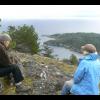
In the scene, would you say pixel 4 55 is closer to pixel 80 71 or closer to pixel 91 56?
pixel 80 71

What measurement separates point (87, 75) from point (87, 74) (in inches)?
0.6

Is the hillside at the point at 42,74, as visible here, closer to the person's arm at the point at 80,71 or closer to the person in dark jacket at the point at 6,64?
the person in dark jacket at the point at 6,64

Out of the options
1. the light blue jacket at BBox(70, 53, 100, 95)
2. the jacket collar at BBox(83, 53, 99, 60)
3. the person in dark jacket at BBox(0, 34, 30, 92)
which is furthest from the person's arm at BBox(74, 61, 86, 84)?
the person in dark jacket at BBox(0, 34, 30, 92)

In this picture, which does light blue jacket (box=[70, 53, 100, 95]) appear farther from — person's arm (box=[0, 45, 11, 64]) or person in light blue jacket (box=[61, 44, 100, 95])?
person's arm (box=[0, 45, 11, 64])

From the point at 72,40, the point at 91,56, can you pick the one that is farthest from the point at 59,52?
the point at 91,56

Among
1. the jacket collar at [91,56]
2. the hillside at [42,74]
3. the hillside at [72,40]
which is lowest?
the hillside at [42,74]

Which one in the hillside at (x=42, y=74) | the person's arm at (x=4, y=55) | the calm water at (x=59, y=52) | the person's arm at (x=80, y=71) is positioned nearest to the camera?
the person's arm at (x=80, y=71)

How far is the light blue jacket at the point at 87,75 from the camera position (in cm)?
602

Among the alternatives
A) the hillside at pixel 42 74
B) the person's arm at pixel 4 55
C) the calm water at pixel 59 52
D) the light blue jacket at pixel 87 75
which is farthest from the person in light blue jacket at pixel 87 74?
the calm water at pixel 59 52

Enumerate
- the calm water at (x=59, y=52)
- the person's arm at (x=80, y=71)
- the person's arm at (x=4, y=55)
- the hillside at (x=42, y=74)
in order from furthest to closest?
the calm water at (x=59, y=52), the hillside at (x=42, y=74), the person's arm at (x=4, y=55), the person's arm at (x=80, y=71)

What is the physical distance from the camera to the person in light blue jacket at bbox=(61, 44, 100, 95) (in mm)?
6023

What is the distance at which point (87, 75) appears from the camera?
604cm

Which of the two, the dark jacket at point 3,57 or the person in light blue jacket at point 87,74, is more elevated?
the dark jacket at point 3,57
